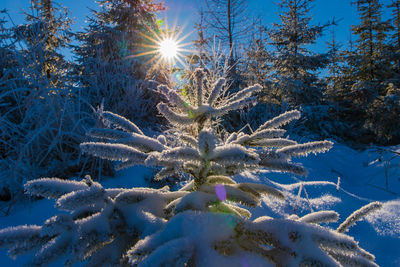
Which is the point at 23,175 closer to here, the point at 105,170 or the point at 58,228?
the point at 105,170

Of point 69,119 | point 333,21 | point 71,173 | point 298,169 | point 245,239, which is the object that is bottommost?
point 71,173

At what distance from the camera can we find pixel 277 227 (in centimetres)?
57

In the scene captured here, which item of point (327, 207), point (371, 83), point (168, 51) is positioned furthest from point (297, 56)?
point (327, 207)

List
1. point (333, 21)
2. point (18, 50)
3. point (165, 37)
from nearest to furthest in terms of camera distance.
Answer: point (18, 50) < point (165, 37) < point (333, 21)

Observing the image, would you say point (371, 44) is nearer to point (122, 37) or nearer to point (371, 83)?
point (371, 83)

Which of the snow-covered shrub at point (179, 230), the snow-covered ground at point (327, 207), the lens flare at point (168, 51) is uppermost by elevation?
the lens flare at point (168, 51)

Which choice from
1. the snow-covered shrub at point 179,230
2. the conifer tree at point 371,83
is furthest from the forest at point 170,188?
the conifer tree at point 371,83

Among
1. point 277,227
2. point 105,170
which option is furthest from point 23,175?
point 277,227

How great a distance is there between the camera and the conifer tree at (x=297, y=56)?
9635 millimetres

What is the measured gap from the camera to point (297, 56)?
10047 mm

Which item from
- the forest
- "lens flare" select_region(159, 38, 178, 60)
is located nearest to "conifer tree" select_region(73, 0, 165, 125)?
"lens flare" select_region(159, 38, 178, 60)

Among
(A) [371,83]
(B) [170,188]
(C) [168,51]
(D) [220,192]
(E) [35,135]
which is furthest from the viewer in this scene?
(A) [371,83]

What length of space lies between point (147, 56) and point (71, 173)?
579 cm

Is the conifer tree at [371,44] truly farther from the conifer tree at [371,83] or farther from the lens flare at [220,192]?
the lens flare at [220,192]
